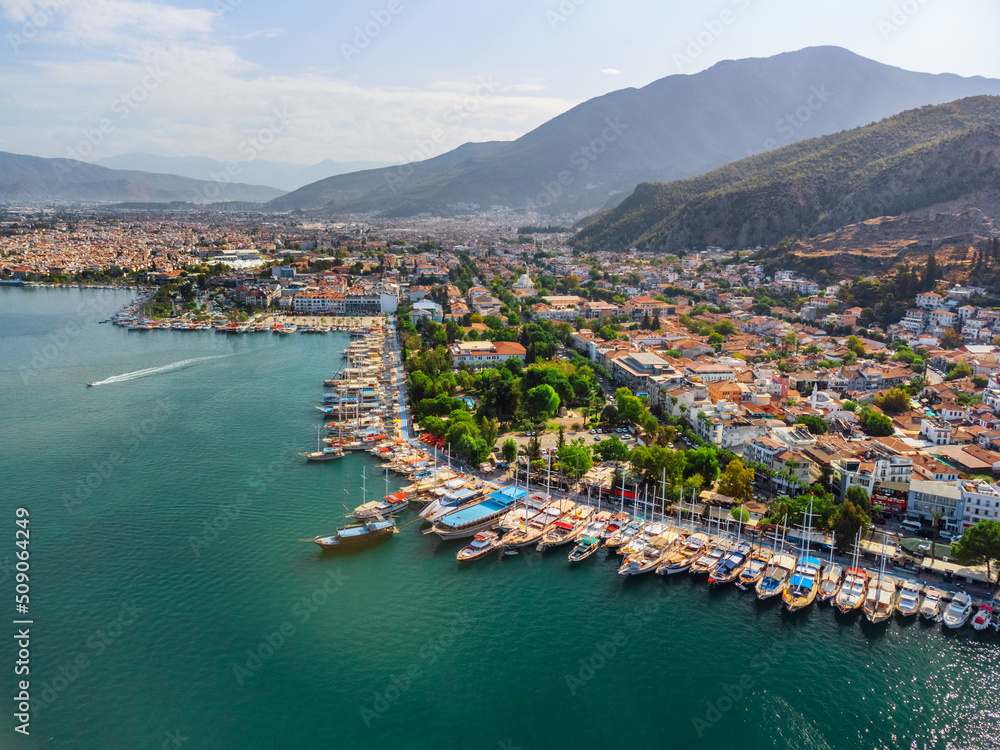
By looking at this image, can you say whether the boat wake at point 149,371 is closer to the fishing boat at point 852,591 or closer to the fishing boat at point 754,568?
the fishing boat at point 754,568

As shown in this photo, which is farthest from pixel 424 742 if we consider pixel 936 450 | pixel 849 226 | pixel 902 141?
pixel 902 141

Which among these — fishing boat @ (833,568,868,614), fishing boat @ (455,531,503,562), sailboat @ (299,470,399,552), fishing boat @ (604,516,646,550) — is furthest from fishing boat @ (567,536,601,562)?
fishing boat @ (833,568,868,614)

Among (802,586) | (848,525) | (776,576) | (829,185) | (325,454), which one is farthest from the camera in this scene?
(829,185)

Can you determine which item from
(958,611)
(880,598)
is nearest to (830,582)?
(880,598)

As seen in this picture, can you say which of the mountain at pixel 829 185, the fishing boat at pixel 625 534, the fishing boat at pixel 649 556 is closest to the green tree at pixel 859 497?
the fishing boat at pixel 649 556

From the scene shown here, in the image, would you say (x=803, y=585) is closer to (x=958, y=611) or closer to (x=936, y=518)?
(x=958, y=611)
